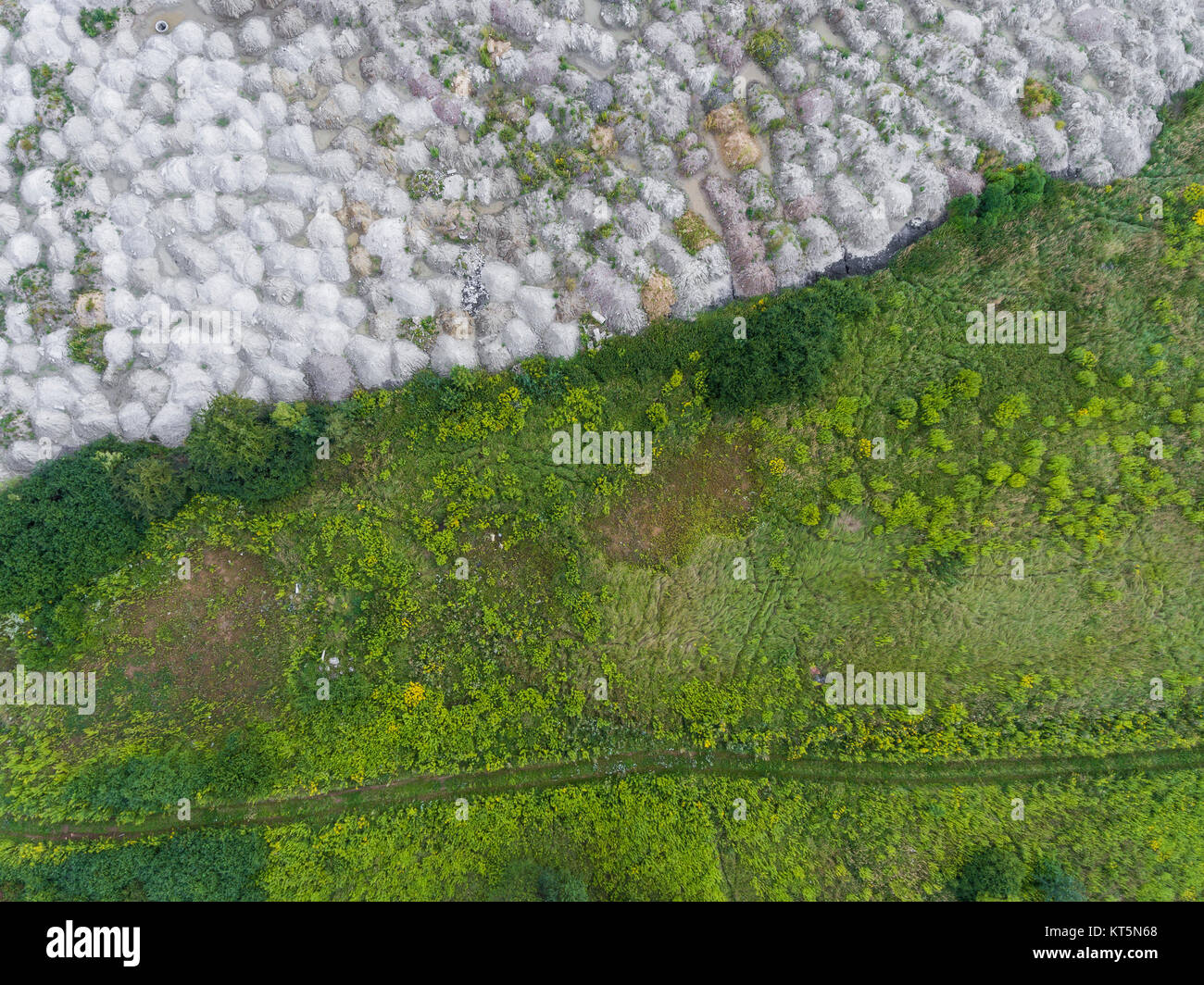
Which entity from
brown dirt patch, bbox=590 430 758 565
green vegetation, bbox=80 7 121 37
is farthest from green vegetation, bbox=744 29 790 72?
green vegetation, bbox=80 7 121 37

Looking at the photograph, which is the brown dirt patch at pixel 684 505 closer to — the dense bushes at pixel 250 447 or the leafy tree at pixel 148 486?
the dense bushes at pixel 250 447

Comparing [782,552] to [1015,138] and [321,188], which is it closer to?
[1015,138]

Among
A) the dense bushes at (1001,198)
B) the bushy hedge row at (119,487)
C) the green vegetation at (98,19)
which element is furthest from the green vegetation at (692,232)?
the green vegetation at (98,19)

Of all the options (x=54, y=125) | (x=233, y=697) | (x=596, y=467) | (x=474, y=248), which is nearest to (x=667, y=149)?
(x=474, y=248)

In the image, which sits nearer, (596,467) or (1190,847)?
(1190,847)
